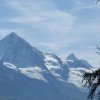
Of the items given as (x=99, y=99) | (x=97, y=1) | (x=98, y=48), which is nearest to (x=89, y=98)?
(x=99, y=99)

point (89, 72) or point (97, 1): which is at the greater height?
point (97, 1)

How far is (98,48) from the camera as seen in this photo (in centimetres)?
1590

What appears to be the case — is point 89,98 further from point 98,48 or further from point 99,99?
point 98,48

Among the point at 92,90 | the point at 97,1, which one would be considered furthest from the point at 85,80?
the point at 97,1

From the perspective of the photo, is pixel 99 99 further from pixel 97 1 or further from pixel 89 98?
pixel 97 1

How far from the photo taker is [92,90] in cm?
1547

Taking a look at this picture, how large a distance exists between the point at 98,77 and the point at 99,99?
0.73 metres

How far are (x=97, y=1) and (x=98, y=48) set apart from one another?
1508mm

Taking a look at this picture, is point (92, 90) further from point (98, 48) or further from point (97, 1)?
point (97, 1)

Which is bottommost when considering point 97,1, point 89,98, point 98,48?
point 89,98

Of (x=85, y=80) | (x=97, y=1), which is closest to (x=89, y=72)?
(x=85, y=80)

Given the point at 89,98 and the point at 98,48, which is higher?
the point at 98,48

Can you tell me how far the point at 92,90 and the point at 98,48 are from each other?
1.37 metres

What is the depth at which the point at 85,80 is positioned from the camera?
1548 cm
